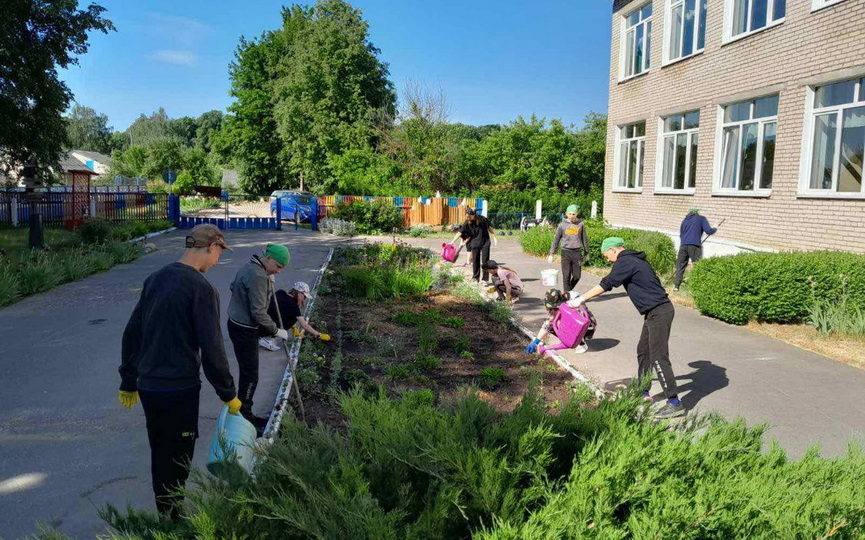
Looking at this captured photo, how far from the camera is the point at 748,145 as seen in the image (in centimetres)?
1452

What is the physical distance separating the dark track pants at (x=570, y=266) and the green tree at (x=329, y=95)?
114 ft

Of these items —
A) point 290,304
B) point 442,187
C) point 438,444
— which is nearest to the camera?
point 438,444

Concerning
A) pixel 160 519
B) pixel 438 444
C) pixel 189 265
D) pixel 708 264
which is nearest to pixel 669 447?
pixel 438 444

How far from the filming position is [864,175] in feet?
36.4

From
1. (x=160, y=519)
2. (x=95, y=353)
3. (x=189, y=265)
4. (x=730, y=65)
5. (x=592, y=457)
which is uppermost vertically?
(x=730, y=65)

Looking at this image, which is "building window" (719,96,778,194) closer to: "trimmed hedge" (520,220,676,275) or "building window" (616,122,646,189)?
"trimmed hedge" (520,220,676,275)

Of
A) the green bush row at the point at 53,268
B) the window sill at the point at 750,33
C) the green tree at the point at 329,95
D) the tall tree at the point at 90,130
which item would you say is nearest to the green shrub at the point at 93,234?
the green bush row at the point at 53,268

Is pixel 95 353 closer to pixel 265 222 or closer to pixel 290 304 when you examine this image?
pixel 290 304

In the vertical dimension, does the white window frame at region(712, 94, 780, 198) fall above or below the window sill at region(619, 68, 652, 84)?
below

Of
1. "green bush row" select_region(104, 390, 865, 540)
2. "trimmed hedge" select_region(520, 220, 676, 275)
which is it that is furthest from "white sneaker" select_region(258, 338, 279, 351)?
"trimmed hedge" select_region(520, 220, 676, 275)

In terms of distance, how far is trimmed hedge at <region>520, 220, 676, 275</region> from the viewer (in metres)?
15.5

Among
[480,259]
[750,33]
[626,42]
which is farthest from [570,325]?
[626,42]

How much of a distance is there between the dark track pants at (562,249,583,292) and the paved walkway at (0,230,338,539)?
5.94 metres

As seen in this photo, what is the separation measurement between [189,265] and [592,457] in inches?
99.1
